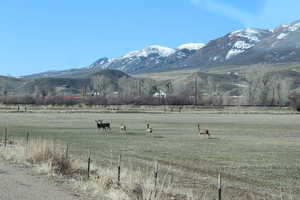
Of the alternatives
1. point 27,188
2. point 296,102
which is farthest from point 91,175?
point 296,102

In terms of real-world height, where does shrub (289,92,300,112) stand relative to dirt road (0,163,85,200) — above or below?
above

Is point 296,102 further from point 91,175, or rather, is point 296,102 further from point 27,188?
point 27,188

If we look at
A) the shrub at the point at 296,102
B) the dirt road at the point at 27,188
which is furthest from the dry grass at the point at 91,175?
the shrub at the point at 296,102

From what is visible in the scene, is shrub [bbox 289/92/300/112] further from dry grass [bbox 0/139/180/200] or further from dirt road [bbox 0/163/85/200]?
dirt road [bbox 0/163/85/200]

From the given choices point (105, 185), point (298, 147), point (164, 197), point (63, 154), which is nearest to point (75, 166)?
point (63, 154)

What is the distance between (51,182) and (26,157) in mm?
6494

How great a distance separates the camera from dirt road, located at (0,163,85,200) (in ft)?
46.2

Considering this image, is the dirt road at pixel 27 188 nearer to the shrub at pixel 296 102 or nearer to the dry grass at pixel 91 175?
the dry grass at pixel 91 175

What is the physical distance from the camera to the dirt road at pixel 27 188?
14.1 metres

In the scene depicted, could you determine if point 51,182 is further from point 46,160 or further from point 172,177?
point 172,177

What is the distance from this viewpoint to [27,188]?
1552 centimetres

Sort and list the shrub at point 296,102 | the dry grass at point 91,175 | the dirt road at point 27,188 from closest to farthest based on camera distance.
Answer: the dirt road at point 27,188
the dry grass at point 91,175
the shrub at point 296,102

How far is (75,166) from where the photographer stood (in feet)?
68.5

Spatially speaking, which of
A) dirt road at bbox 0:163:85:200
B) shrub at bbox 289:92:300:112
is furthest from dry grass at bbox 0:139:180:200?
shrub at bbox 289:92:300:112
